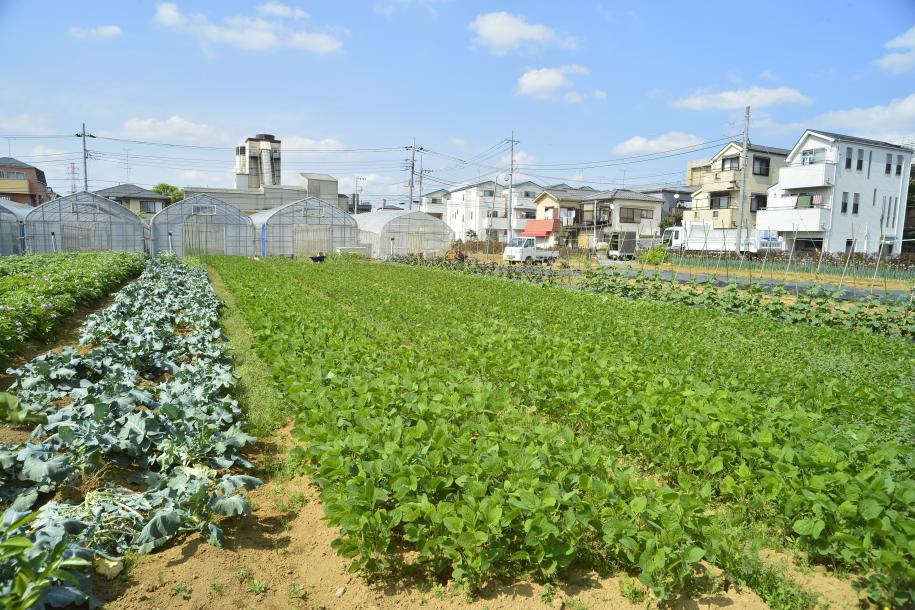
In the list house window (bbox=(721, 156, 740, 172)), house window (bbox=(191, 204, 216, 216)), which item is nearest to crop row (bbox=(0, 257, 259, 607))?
house window (bbox=(191, 204, 216, 216))

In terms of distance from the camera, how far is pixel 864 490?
10.4 ft

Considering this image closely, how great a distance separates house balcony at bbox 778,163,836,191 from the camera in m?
33.6

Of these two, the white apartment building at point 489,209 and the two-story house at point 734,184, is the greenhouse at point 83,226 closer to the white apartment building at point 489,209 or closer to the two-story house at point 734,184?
the white apartment building at point 489,209

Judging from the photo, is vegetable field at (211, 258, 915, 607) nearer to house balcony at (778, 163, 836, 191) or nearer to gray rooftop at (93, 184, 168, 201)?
house balcony at (778, 163, 836, 191)

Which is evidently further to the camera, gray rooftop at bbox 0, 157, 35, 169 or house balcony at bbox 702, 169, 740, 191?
gray rooftop at bbox 0, 157, 35, 169

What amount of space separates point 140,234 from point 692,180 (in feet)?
147


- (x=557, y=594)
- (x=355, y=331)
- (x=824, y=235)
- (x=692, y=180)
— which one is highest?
(x=692, y=180)

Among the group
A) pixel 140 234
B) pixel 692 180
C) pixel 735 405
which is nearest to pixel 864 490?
pixel 735 405

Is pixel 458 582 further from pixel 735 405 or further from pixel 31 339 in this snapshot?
pixel 31 339

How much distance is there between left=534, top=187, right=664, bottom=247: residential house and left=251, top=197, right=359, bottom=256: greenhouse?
2048 cm

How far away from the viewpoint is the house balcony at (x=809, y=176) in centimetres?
3356

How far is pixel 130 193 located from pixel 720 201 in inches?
2085

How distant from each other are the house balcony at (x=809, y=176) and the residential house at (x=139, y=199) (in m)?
51.8

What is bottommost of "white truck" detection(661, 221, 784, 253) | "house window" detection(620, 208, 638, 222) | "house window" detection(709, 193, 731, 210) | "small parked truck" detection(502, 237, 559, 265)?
"small parked truck" detection(502, 237, 559, 265)
